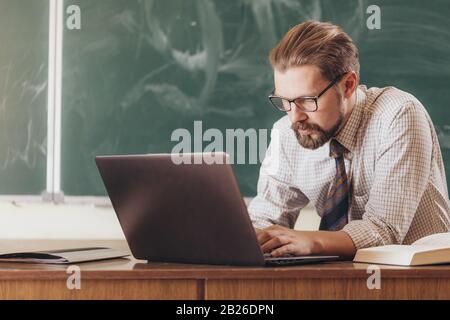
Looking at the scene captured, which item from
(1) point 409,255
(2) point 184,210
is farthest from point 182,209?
(1) point 409,255

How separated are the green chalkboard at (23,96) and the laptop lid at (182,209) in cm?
156

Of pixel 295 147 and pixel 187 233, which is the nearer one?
pixel 187 233

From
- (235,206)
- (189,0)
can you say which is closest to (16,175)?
(189,0)

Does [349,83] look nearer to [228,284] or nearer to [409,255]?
[409,255]

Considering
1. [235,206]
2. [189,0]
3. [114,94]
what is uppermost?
[189,0]

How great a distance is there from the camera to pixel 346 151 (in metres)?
1.90

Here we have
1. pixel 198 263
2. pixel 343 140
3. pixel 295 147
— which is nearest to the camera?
pixel 198 263

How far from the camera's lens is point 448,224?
193 centimetres

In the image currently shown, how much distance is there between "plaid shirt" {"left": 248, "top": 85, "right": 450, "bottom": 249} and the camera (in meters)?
1.61

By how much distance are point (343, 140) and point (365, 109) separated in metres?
0.10

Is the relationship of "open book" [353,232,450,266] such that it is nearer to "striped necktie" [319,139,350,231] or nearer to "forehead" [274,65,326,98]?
"striped necktie" [319,139,350,231]

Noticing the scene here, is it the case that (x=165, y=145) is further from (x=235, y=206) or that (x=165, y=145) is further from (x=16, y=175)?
(x=235, y=206)

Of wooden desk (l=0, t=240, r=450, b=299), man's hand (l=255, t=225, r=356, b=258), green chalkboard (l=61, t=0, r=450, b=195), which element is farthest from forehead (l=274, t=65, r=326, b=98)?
green chalkboard (l=61, t=0, r=450, b=195)
